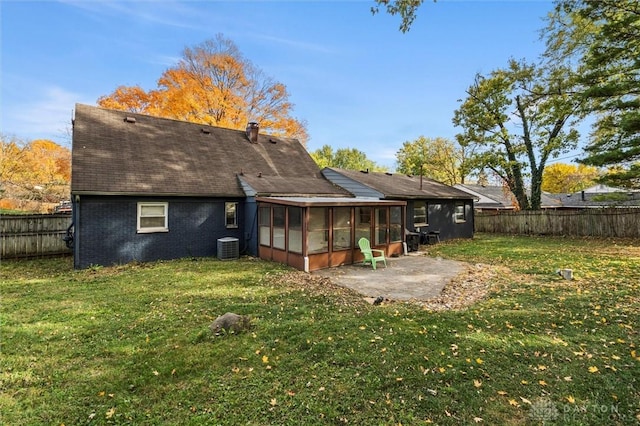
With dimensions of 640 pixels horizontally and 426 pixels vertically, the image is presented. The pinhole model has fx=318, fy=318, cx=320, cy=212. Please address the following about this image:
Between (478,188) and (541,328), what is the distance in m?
37.3

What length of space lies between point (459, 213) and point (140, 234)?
646 inches

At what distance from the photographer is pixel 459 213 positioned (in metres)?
18.8

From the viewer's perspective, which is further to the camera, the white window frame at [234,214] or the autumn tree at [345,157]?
the autumn tree at [345,157]

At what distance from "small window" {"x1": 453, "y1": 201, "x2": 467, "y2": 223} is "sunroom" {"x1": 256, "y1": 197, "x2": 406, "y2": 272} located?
8.01 meters

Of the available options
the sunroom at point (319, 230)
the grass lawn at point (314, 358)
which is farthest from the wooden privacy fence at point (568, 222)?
the sunroom at point (319, 230)

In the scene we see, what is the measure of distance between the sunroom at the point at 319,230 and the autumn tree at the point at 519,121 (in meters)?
15.1

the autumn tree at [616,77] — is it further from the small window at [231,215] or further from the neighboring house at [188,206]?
the small window at [231,215]

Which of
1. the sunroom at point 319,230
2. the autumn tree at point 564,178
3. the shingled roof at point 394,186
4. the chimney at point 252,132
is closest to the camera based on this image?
the sunroom at point 319,230

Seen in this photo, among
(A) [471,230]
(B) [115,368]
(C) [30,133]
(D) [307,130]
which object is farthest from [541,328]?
(C) [30,133]

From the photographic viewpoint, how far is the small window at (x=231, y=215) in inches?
484

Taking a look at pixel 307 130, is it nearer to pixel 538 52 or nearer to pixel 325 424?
pixel 538 52

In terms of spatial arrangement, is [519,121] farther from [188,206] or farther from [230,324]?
[230,324]

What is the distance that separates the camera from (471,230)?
19.1 metres

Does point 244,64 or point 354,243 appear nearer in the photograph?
point 354,243
